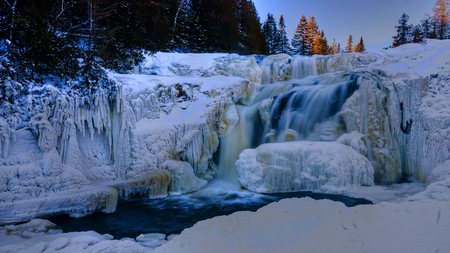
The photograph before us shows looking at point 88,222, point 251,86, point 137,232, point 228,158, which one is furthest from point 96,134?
point 251,86

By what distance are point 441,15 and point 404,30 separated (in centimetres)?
696

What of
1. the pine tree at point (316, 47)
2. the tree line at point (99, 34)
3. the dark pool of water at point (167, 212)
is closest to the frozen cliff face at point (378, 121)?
the dark pool of water at point (167, 212)

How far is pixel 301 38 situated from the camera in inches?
1228

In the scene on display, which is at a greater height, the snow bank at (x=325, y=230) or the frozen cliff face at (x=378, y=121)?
the frozen cliff face at (x=378, y=121)

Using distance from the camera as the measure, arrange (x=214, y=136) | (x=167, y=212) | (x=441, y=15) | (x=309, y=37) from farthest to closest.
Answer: (x=309, y=37) < (x=441, y=15) < (x=214, y=136) < (x=167, y=212)

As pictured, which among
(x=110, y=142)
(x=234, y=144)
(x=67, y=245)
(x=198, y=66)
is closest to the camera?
(x=67, y=245)

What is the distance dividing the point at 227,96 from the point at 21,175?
572cm

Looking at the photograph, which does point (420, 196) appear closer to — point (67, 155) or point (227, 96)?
point (227, 96)

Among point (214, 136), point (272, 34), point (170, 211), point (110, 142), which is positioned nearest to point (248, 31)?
point (272, 34)

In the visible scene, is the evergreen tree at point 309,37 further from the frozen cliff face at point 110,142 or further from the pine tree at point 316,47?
the frozen cliff face at point 110,142

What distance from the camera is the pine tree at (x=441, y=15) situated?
16047mm

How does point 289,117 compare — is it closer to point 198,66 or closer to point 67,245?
point 198,66

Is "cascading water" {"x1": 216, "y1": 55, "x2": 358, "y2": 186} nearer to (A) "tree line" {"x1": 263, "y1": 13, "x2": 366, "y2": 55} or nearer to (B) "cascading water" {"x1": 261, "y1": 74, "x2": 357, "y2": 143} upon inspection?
(B) "cascading water" {"x1": 261, "y1": 74, "x2": 357, "y2": 143}

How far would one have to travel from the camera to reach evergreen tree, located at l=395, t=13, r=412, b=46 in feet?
75.4
